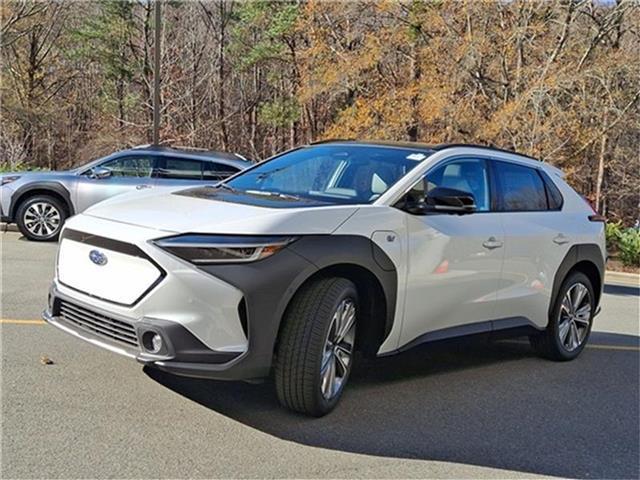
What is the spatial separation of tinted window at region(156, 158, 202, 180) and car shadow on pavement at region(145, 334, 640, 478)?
6539 millimetres

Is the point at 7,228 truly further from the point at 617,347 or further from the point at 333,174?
the point at 617,347

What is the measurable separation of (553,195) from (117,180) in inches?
295

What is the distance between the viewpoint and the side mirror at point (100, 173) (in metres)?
11.1

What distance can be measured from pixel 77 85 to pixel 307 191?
36.4 meters

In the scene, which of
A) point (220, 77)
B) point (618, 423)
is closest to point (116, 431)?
point (618, 423)

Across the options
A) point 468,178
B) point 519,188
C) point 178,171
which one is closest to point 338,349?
point 468,178

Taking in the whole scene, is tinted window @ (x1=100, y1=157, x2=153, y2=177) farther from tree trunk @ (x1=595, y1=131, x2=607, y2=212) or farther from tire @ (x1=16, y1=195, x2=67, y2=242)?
tree trunk @ (x1=595, y1=131, x2=607, y2=212)

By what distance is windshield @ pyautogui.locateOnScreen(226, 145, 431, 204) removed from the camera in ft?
15.6

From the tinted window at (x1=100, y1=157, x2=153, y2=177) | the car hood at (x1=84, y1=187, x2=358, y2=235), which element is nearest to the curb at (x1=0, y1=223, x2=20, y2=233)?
the tinted window at (x1=100, y1=157, x2=153, y2=177)

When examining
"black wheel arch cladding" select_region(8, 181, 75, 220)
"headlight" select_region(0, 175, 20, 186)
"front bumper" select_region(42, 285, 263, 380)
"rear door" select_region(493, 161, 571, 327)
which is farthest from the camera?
"headlight" select_region(0, 175, 20, 186)

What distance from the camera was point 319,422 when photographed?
4141 mm

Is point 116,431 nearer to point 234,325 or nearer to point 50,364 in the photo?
point 234,325

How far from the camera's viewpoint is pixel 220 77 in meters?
36.6

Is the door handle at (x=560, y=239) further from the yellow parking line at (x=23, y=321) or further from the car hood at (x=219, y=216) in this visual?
the yellow parking line at (x=23, y=321)
